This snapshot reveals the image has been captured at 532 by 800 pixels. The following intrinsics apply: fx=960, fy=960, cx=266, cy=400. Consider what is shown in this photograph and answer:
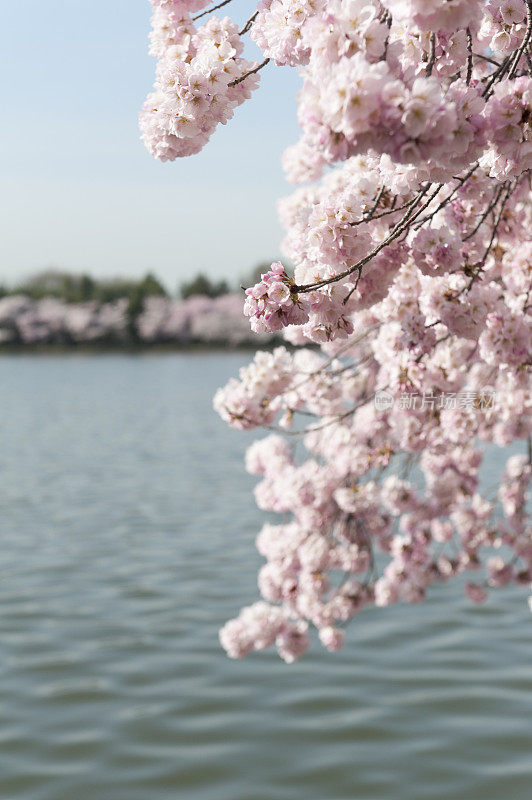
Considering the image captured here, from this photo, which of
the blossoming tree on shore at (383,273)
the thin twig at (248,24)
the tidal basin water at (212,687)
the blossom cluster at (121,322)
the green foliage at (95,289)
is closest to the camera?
the blossoming tree on shore at (383,273)

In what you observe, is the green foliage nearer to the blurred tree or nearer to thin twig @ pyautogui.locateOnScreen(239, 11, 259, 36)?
the blurred tree

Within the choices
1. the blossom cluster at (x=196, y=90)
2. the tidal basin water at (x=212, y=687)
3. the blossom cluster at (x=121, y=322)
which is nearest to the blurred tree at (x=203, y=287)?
the blossom cluster at (x=121, y=322)

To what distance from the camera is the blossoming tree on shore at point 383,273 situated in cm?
236

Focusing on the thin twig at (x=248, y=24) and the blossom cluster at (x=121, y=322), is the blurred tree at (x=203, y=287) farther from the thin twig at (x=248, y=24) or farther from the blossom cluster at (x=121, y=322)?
the thin twig at (x=248, y=24)

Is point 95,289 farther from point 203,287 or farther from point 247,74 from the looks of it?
point 247,74

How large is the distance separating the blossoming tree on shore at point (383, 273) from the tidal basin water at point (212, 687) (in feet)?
1.79

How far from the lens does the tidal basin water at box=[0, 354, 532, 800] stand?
5.60 meters

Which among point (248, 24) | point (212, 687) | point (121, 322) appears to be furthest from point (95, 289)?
point (248, 24)

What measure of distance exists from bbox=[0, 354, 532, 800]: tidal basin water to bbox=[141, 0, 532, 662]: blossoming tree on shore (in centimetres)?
55

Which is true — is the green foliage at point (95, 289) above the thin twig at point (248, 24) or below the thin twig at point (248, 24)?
Answer: above

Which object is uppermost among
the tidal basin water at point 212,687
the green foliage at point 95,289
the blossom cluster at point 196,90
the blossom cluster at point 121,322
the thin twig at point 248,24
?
the green foliage at point 95,289

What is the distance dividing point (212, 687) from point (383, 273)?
4340 mm

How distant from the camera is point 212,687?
6.95 metres

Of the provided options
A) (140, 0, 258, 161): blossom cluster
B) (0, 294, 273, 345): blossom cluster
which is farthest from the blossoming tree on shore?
(0, 294, 273, 345): blossom cluster
